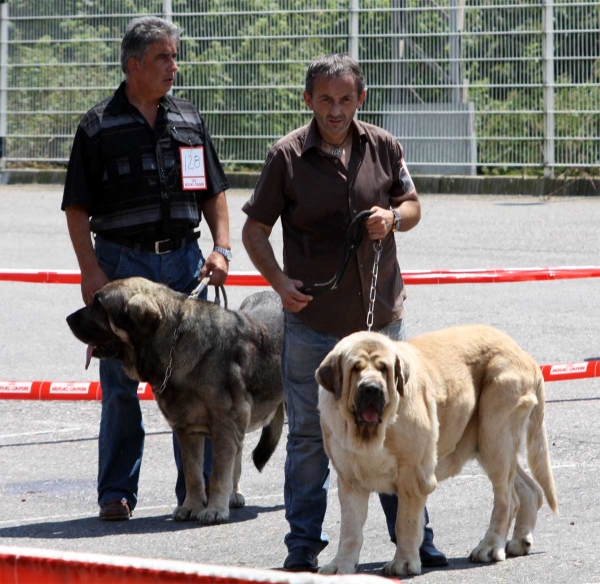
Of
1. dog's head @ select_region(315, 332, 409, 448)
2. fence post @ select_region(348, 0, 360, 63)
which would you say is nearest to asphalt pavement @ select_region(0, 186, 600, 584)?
dog's head @ select_region(315, 332, 409, 448)

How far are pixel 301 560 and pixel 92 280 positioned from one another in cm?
192

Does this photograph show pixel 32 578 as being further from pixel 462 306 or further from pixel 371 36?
pixel 371 36

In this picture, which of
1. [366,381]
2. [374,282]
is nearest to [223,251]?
[374,282]

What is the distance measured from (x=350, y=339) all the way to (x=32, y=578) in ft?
7.28

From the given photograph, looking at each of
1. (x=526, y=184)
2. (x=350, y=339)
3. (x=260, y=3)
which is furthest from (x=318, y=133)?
(x=260, y=3)

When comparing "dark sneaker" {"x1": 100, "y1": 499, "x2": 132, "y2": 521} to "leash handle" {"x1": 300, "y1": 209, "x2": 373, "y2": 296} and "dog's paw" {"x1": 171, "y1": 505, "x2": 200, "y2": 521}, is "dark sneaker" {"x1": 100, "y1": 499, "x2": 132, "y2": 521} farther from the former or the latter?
"leash handle" {"x1": 300, "y1": 209, "x2": 373, "y2": 296}

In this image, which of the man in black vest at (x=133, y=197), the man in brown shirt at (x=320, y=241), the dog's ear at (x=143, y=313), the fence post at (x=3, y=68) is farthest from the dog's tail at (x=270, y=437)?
the fence post at (x=3, y=68)

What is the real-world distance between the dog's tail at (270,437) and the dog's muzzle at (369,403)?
2237mm

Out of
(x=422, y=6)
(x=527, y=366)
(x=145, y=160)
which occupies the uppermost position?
(x=422, y=6)

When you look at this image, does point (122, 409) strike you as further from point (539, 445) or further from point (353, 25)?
point (353, 25)

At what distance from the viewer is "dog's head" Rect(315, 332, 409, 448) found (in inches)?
181

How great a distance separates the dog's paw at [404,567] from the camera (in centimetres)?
492

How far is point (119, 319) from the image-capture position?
605 centimetres

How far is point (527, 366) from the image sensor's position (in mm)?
5395
